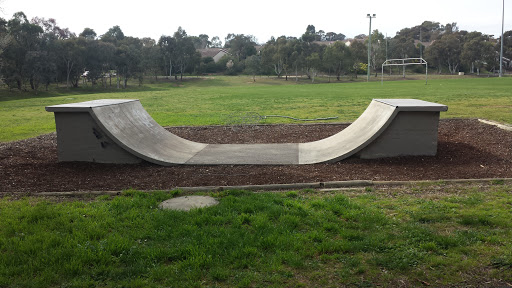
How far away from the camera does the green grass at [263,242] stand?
147 inches

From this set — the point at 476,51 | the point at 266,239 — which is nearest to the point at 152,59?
the point at 476,51

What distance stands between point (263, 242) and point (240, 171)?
11.5 feet

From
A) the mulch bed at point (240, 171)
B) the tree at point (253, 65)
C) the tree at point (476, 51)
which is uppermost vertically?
the tree at point (476, 51)

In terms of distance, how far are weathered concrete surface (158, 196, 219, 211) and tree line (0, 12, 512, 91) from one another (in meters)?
47.3

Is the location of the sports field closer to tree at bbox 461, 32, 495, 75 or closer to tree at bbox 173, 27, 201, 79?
tree at bbox 173, 27, 201, 79

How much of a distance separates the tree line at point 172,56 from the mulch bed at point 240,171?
43989mm

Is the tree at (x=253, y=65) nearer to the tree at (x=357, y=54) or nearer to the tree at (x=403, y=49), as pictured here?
the tree at (x=357, y=54)

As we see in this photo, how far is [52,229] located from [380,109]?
7195mm

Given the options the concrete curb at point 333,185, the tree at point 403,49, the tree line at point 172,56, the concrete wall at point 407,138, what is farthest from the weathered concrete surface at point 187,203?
the tree at point 403,49

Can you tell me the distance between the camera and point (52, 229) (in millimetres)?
4777

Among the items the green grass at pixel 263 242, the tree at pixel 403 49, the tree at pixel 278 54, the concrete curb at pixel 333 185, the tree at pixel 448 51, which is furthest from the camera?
the tree at pixel 403 49

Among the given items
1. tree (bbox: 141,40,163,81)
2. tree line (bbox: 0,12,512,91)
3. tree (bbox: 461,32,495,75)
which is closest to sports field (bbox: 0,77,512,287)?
tree line (bbox: 0,12,512,91)

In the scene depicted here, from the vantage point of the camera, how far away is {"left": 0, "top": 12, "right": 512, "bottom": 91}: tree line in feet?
177

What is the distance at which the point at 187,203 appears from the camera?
577 cm
